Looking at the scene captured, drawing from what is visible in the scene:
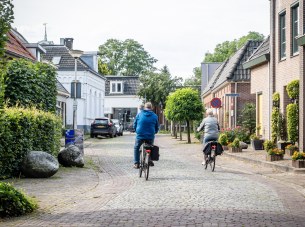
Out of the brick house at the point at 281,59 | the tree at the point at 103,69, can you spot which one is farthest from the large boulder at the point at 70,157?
the tree at the point at 103,69

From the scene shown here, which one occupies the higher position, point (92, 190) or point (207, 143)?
point (207, 143)

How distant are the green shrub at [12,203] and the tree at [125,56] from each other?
6433 centimetres

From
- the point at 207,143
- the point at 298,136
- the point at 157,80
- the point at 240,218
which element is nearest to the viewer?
the point at 240,218

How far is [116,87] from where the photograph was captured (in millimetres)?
64062

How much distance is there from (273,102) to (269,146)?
4191mm

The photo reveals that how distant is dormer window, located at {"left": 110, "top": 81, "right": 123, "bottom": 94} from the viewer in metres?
63.8

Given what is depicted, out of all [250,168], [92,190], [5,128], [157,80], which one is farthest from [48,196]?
[157,80]

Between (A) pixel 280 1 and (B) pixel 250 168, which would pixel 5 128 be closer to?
(B) pixel 250 168

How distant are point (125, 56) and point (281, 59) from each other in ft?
180

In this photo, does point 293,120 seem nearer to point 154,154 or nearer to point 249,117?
point 154,154

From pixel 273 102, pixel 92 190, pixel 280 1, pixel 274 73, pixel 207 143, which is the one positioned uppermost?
pixel 280 1

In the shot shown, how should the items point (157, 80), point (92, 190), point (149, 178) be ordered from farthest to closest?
1. point (157, 80)
2. point (149, 178)
3. point (92, 190)

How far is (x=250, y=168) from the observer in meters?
12.8

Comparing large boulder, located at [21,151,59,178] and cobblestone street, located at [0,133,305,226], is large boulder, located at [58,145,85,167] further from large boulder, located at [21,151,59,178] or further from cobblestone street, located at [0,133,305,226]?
large boulder, located at [21,151,59,178]
